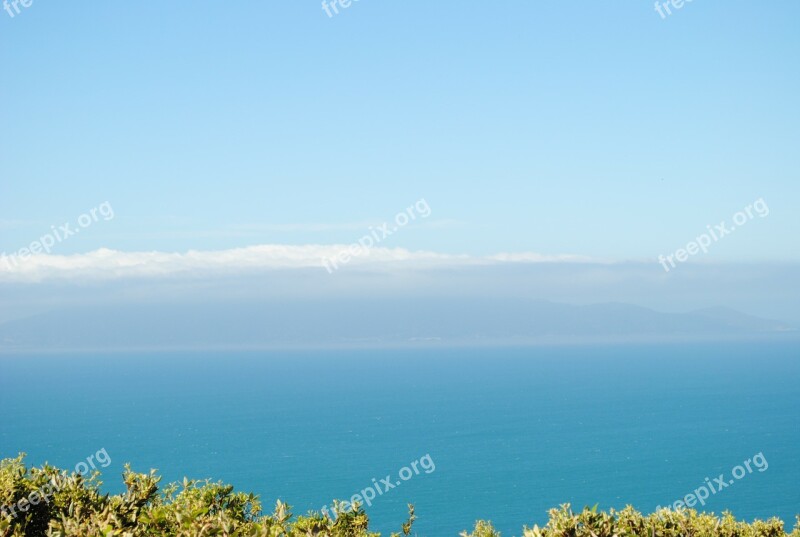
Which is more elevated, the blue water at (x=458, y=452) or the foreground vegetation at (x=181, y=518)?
the blue water at (x=458, y=452)

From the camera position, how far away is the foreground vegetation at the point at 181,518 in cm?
1573

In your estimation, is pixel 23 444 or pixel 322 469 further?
pixel 23 444

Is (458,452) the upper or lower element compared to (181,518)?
upper

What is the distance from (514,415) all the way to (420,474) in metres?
70.1

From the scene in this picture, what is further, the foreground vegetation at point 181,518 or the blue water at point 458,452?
the blue water at point 458,452

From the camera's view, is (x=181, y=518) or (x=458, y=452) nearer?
(x=181, y=518)

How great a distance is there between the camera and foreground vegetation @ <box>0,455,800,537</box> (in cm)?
1573

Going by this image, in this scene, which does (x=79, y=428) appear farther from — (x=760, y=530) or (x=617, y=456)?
(x=760, y=530)

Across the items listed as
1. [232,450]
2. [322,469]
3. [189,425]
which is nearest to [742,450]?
[322,469]

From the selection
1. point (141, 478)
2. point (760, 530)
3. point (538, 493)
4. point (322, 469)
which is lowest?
point (760, 530)

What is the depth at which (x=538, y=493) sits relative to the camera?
10862cm

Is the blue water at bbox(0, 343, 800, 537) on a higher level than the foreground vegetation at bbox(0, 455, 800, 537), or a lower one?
higher

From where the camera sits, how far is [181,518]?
15.2m

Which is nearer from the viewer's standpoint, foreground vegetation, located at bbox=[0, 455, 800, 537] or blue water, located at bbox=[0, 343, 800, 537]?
foreground vegetation, located at bbox=[0, 455, 800, 537]
